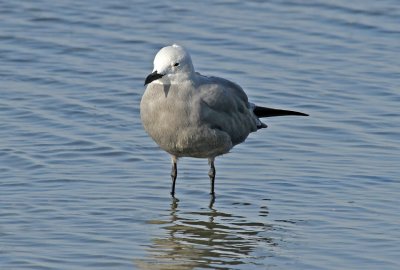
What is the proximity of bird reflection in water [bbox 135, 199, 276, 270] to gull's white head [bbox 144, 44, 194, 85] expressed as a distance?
Answer: 97cm

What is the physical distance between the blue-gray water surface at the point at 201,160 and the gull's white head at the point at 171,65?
0.97m

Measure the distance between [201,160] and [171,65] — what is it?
1822 mm

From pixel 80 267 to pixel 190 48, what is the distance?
6343mm

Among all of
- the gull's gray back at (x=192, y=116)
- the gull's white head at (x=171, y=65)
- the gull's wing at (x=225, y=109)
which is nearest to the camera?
the gull's white head at (x=171, y=65)

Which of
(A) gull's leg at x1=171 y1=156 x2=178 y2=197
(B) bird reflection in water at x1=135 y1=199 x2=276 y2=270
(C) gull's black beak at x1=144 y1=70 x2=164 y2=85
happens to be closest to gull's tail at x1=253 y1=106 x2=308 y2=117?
(A) gull's leg at x1=171 y1=156 x2=178 y2=197

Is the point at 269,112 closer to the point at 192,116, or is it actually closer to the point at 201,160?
the point at 201,160

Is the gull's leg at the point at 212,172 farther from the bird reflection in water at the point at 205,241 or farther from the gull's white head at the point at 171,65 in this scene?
the gull's white head at the point at 171,65

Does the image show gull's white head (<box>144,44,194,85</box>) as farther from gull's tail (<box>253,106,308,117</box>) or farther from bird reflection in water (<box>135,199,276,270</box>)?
gull's tail (<box>253,106,308,117</box>)

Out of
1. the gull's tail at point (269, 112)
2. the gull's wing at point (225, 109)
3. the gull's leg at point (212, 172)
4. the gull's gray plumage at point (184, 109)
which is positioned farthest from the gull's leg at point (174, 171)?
the gull's tail at point (269, 112)

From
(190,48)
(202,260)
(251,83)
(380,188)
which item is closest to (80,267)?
(202,260)

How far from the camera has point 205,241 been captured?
8164 mm

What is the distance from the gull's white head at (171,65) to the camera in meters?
8.78

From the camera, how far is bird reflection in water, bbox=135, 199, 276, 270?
7.65 metres

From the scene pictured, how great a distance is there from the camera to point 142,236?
8.18 m
